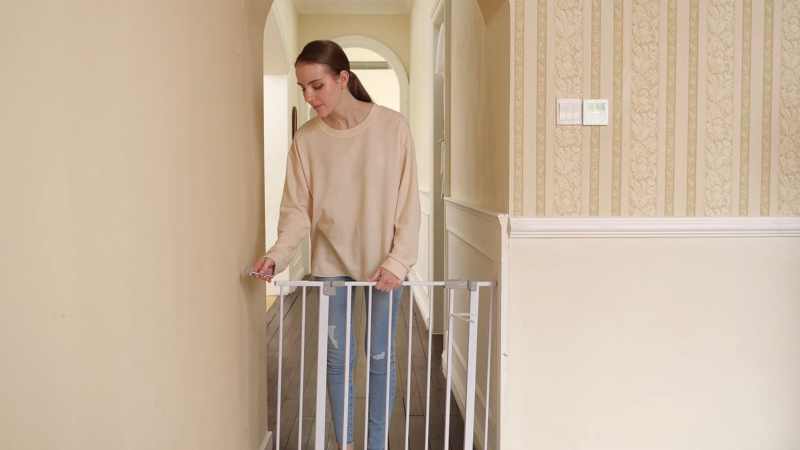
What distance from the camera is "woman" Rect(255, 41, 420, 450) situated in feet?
7.35

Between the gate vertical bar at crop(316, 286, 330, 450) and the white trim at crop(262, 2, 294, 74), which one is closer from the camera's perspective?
the gate vertical bar at crop(316, 286, 330, 450)

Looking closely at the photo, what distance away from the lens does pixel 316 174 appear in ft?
7.64

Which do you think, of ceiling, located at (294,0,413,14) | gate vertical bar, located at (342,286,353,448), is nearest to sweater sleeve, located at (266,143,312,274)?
gate vertical bar, located at (342,286,353,448)

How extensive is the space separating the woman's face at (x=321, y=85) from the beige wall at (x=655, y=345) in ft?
2.89

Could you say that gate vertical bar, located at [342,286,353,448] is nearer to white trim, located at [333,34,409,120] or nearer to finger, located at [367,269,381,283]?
finger, located at [367,269,381,283]

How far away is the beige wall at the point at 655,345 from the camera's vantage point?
2.34 meters

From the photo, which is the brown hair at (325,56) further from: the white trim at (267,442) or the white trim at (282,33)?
the white trim at (282,33)

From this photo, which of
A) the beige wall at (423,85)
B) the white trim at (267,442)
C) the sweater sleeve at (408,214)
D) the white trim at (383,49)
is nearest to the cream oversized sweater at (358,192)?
the sweater sleeve at (408,214)

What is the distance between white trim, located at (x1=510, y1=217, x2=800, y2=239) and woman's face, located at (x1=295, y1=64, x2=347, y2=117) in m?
0.73

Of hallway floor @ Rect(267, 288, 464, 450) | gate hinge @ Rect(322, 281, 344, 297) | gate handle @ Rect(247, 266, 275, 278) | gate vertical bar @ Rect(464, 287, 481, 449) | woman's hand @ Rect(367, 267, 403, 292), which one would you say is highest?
gate handle @ Rect(247, 266, 275, 278)

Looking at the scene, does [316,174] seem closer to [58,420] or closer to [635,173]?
[635,173]

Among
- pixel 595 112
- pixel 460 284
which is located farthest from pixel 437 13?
pixel 460 284

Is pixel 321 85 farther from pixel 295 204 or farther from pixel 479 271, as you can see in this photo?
pixel 479 271

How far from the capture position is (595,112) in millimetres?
2307
